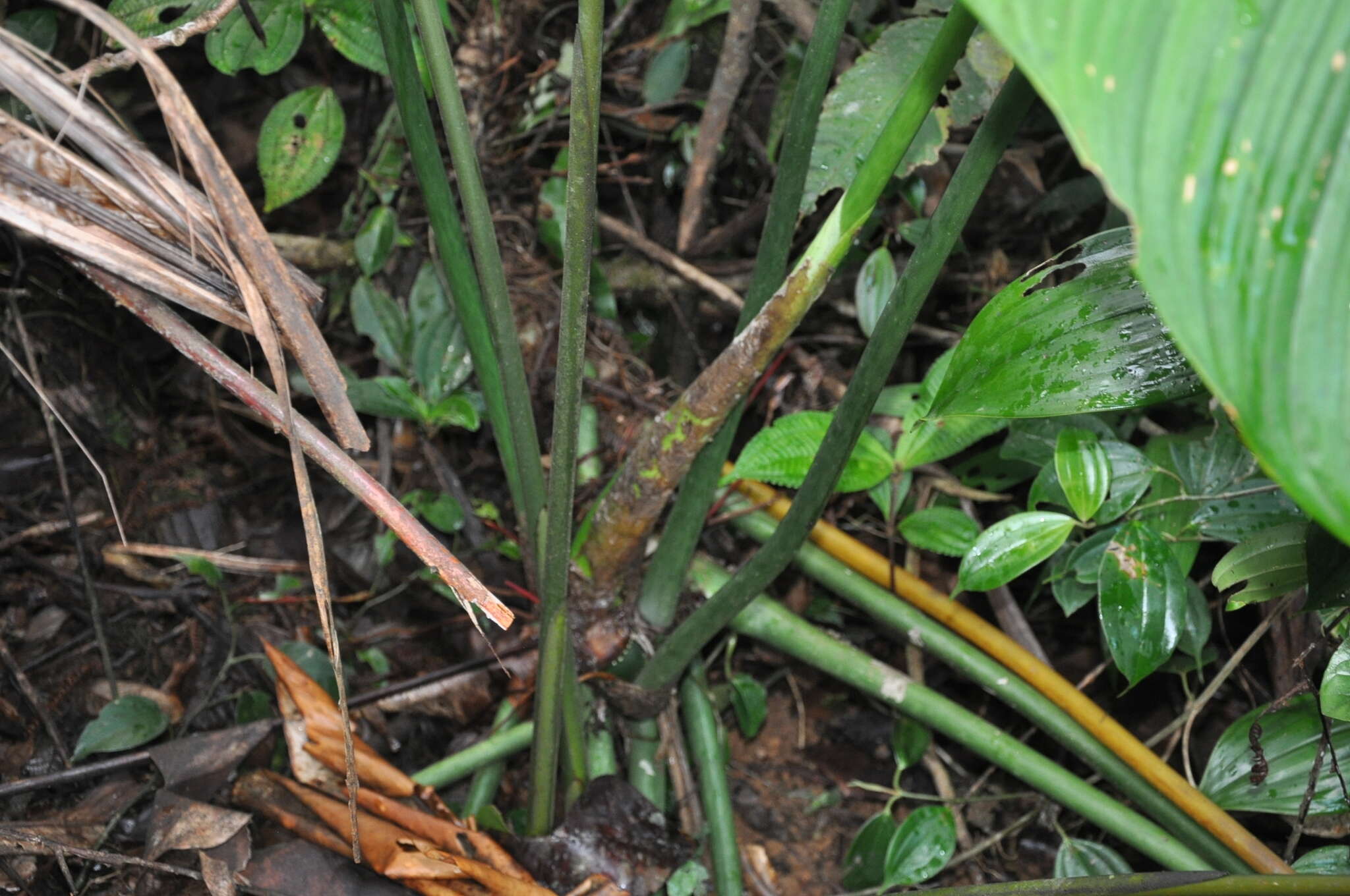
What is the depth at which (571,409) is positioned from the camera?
602mm

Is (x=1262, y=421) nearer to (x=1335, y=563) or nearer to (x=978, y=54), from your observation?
(x=1335, y=563)

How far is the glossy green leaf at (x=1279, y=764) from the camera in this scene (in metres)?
0.70

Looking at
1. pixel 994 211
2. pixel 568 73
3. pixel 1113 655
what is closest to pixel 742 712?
pixel 1113 655

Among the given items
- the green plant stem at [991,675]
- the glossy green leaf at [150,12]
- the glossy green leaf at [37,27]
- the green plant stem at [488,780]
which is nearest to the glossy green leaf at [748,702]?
the green plant stem at [991,675]

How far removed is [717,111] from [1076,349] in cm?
66

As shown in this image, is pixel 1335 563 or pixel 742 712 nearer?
pixel 1335 563

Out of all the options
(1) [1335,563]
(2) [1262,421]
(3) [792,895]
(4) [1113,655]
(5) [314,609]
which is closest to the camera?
(2) [1262,421]

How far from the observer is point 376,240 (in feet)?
3.46

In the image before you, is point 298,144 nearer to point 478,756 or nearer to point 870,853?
point 478,756

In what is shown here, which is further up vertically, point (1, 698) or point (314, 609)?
point (1, 698)

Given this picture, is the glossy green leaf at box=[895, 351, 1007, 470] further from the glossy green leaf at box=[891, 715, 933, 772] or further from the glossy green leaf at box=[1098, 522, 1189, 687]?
the glossy green leaf at box=[891, 715, 933, 772]

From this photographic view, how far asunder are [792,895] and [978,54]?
879 millimetres

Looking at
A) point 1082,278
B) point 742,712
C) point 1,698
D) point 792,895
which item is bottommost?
point 792,895

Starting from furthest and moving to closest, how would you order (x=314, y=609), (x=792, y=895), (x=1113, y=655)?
(x=314, y=609) → (x=792, y=895) → (x=1113, y=655)
